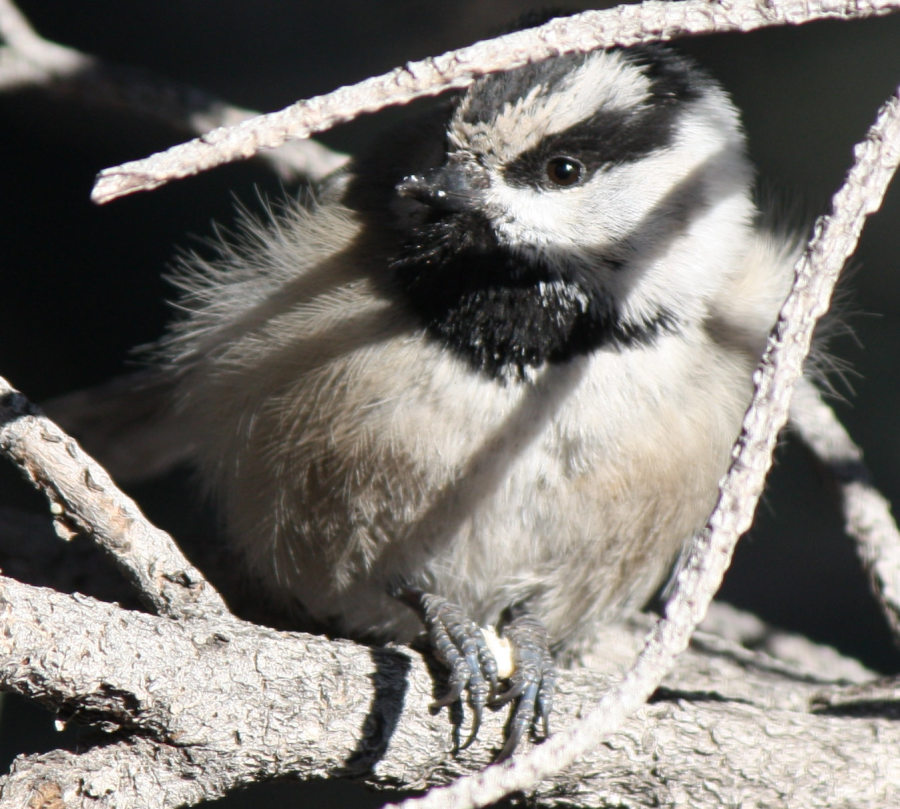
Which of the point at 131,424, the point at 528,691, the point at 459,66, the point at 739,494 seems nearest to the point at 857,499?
the point at 528,691

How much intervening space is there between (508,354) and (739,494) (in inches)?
32.0

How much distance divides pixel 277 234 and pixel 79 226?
2.75 ft

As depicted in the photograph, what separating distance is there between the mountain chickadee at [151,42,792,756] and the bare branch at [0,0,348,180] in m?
0.53

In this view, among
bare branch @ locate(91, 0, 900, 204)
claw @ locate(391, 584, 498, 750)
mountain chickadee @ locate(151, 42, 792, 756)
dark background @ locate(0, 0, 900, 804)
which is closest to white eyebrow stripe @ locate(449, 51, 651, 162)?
mountain chickadee @ locate(151, 42, 792, 756)

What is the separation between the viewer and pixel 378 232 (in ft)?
6.46

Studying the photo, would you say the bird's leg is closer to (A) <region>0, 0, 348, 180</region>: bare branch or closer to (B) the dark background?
(B) the dark background

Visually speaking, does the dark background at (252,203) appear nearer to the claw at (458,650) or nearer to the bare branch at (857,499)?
the bare branch at (857,499)

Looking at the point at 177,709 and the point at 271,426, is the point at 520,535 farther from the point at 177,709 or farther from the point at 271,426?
the point at 177,709

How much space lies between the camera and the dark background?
2531mm

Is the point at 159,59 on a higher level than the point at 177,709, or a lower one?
higher

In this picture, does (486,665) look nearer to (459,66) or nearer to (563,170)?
(563,170)

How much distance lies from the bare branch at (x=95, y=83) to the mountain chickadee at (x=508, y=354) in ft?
1.73

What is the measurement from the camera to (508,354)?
5.97ft

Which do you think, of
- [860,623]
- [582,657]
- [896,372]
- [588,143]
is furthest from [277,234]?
[860,623]
